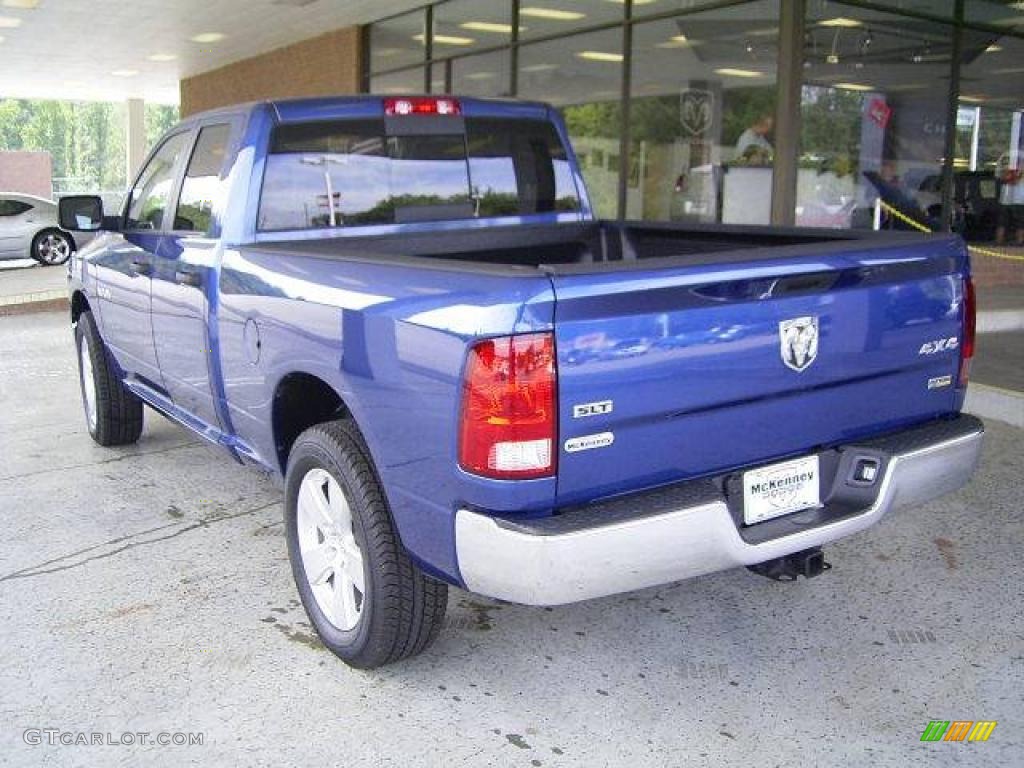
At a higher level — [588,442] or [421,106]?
[421,106]

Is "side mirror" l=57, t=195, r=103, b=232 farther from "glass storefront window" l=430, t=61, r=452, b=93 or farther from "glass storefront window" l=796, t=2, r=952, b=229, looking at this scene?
"glass storefront window" l=430, t=61, r=452, b=93

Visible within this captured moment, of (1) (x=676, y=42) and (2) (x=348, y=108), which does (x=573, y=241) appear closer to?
(2) (x=348, y=108)

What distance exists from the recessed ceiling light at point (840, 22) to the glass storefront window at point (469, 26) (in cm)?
501

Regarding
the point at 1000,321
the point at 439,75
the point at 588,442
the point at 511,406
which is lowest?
the point at 1000,321

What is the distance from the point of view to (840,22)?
10.2 meters

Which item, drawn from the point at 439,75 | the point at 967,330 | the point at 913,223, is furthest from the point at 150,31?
the point at 967,330

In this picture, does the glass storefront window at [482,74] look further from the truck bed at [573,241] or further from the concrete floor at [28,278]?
the truck bed at [573,241]

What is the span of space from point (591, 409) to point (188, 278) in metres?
2.31

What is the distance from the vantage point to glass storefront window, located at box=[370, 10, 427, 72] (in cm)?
1609

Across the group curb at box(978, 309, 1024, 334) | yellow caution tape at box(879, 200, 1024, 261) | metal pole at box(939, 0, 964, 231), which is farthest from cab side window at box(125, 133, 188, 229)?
metal pole at box(939, 0, 964, 231)

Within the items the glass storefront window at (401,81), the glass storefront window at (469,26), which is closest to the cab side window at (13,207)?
the glass storefront window at (401,81)

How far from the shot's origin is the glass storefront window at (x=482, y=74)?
14.2 meters

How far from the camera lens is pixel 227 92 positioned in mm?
23750

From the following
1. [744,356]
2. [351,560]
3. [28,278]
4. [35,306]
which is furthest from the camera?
[28,278]
